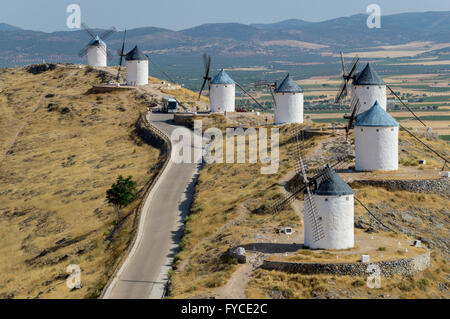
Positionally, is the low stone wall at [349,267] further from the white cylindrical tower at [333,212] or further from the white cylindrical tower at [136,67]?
the white cylindrical tower at [136,67]

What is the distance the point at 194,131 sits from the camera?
70375mm

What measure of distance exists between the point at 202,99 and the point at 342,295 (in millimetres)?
57340

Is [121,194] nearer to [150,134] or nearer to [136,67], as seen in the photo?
[150,134]

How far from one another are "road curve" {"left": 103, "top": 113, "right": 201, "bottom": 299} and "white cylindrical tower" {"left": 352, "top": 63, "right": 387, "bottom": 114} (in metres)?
12.2

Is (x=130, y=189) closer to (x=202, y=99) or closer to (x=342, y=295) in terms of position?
(x=342, y=295)

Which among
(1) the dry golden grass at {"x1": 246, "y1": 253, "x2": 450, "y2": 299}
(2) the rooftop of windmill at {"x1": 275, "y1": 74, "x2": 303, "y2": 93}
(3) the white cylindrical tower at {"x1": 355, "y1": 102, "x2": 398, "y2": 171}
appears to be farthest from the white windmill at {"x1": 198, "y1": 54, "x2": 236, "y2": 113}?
(1) the dry golden grass at {"x1": 246, "y1": 253, "x2": 450, "y2": 299}

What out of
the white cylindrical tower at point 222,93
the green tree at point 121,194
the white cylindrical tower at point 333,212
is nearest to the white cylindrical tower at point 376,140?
the white cylindrical tower at point 333,212

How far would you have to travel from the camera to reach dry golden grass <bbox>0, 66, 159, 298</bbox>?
4675 centimetres

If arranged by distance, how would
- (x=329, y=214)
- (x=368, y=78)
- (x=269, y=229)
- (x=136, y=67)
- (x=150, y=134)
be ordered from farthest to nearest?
(x=136, y=67), (x=150, y=134), (x=368, y=78), (x=269, y=229), (x=329, y=214)

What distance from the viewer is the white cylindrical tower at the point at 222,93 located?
2904 inches

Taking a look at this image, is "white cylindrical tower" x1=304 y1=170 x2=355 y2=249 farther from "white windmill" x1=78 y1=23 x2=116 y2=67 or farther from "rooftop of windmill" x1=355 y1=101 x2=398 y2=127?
"white windmill" x1=78 y1=23 x2=116 y2=67

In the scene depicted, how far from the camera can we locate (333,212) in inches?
1480
